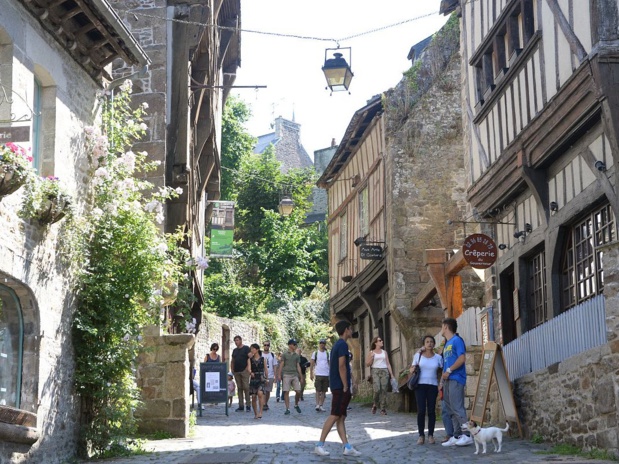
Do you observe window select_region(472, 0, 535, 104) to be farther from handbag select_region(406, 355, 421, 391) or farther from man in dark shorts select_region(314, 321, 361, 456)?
man in dark shorts select_region(314, 321, 361, 456)

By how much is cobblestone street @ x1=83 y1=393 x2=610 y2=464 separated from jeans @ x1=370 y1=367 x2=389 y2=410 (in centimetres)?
131

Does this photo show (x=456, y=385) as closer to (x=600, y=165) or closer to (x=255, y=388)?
(x=600, y=165)

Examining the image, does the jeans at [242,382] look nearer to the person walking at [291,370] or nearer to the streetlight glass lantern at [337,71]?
the person walking at [291,370]

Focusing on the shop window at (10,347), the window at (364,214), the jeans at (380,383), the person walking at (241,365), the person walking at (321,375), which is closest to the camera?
the shop window at (10,347)

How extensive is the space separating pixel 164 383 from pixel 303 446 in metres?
2.83

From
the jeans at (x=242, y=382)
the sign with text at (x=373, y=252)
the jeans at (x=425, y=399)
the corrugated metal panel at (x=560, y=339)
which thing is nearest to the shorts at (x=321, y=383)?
the jeans at (x=242, y=382)

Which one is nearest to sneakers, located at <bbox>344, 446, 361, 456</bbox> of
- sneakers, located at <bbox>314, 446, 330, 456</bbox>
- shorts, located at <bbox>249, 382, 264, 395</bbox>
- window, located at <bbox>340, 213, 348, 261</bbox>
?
sneakers, located at <bbox>314, 446, 330, 456</bbox>

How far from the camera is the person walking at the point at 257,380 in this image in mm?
16422

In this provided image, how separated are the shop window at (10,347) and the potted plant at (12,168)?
3.83 ft

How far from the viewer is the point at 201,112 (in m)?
18.0

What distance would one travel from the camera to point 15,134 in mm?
8617

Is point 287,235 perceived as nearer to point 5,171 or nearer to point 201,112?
point 201,112

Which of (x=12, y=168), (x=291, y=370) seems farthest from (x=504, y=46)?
(x=291, y=370)

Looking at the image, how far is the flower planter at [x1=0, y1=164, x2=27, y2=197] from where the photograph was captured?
820cm
